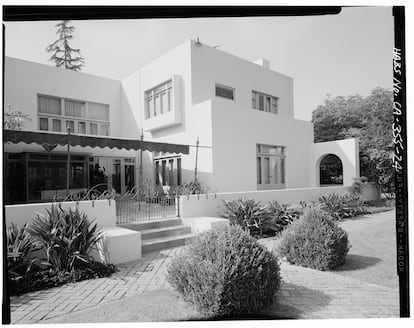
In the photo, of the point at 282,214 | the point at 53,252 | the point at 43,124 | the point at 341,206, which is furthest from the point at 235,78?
the point at 53,252

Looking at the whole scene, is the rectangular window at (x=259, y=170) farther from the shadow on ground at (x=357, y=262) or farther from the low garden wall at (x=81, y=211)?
the low garden wall at (x=81, y=211)

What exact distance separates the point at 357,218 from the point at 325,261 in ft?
25.8

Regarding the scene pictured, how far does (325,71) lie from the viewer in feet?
21.0

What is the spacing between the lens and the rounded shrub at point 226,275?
3.51 metres

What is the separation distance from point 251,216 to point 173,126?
6.56 metres

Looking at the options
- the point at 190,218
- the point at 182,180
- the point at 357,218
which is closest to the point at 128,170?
the point at 182,180

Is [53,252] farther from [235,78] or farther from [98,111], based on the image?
[235,78]

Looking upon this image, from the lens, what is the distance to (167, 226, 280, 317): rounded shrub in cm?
351

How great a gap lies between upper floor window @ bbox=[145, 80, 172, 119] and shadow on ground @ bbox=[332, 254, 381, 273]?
390 inches

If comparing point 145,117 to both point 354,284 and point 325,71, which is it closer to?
point 325,71

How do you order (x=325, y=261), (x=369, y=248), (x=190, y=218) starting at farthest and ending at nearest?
1. (x=190, y=218)
2. (x=369, y=248)
3. (x=325, y=261)

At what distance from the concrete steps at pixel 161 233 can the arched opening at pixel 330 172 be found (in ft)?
43.0

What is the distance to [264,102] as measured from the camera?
1623cm

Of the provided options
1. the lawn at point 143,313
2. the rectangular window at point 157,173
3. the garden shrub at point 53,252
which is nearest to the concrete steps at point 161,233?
the garden shrub at point 53,252
